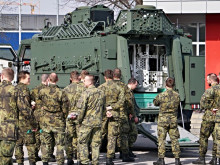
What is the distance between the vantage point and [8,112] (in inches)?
361

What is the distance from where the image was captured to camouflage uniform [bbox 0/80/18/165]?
29.7 feet

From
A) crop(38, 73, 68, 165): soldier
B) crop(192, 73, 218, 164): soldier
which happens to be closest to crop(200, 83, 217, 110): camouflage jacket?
crop(192, 73, 218, 164): soldier

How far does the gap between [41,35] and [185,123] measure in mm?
5147

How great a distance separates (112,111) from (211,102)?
1.92 metres

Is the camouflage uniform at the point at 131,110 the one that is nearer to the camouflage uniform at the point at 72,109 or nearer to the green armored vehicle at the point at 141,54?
the green armored vehicle at the point at 141,54

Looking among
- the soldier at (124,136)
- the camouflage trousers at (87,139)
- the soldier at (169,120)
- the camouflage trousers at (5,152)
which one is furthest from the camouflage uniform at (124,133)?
the camouflage trousers at (5,152)

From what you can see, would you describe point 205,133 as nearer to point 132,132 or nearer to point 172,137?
point 172,137

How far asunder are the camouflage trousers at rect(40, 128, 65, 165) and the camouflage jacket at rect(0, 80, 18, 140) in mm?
2306

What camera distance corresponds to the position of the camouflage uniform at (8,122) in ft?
29.7

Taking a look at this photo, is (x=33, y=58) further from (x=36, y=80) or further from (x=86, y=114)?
(x=86, y=114)

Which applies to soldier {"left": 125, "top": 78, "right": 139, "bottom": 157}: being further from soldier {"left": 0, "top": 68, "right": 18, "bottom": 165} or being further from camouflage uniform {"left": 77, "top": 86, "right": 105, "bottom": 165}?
soldier {"left": 0, "top": 68, "right": 18, "bottom": 165}

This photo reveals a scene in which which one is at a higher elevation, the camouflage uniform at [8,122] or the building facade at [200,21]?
the building facade at [200,21]

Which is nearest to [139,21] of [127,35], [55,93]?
[127,35]

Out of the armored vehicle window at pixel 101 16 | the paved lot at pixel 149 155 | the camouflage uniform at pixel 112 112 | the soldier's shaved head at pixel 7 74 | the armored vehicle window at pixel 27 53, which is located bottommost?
the paved lot at pixel 149 155
